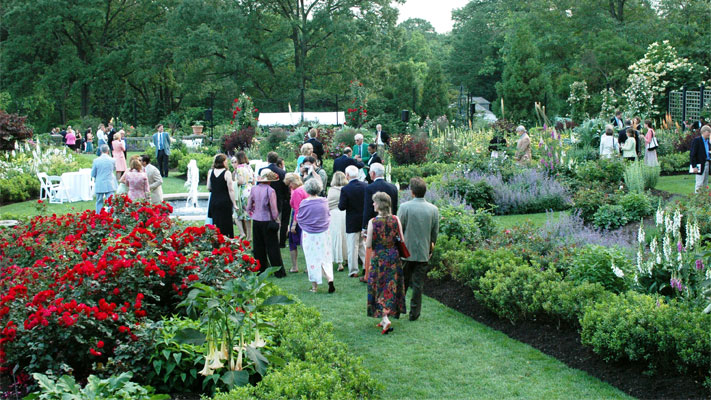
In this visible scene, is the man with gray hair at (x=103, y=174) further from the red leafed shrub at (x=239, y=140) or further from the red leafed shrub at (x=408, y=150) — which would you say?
the red leafed shrub at (x=239, y=140)

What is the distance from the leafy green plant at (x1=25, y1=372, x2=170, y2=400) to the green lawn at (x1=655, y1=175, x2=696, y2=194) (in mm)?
13092

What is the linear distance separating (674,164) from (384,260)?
14.2 metres

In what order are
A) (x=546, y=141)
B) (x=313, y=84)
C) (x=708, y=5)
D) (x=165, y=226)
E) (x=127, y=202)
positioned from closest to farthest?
(x=165, y=226)
(x=127, y=202)
(x=546, y=141)
(x=708, y=5)
(x=313, y=84)

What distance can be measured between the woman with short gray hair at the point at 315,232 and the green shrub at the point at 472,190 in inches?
210

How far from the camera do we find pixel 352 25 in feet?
126

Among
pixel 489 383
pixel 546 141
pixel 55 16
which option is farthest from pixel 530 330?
pixel 55 16

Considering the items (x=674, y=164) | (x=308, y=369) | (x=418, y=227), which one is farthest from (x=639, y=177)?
(x=308, y=369)

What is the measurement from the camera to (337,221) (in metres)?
10.1

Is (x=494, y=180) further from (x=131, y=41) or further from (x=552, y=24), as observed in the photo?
(x=131, y=41)

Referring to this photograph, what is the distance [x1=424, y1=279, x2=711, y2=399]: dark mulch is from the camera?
5477mm

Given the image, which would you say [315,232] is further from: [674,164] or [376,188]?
[674,164]

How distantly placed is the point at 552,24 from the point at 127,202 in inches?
1464

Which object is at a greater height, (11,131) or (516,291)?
(11,131)

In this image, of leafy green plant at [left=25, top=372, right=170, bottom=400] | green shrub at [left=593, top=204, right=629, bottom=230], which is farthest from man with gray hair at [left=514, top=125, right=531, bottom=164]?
leafy green plant at [left=25, top=372, right=170, bottom=400]
